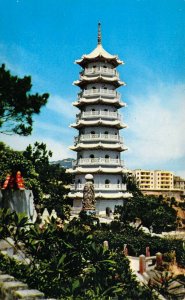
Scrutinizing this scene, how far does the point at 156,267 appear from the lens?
2006 cm

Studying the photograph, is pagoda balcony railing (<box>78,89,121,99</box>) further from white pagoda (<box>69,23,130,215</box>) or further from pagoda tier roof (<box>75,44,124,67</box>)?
pagoda tier roof (<box>75,44,124,67</box>)

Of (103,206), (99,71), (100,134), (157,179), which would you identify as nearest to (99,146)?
(100,134)

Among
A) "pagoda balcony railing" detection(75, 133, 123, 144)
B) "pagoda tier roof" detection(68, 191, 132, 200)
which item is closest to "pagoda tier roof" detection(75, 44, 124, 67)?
"pagoda balcony railing" detection(75, 133, 123, 144)

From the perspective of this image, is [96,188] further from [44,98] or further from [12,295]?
[12,295]

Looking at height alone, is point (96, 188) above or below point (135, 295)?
above

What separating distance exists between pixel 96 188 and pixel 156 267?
1877 centimetres

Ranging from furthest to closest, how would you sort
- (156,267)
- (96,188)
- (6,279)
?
(96,188) → (156,267) → (6,279)

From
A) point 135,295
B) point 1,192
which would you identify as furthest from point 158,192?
point 135,295

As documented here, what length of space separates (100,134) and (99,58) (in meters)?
8.14

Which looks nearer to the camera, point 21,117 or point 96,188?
point 21,117

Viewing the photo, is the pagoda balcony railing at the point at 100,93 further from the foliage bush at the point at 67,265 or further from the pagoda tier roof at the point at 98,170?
the foliage bush at the point at 67,265

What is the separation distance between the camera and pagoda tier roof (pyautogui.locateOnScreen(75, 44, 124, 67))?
40.5 meters

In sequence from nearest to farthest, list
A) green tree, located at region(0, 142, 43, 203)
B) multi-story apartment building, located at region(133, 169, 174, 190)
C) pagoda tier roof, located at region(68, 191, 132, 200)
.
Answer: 1. green tree, located at region(0, 142, 43, 203)
2. pagoda tier roof, located at region(68, 191, 132, 200)
3. multi-story apartment building, located at region(133, 169, 174, 190)

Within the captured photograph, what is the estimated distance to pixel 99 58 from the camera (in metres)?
40.6
